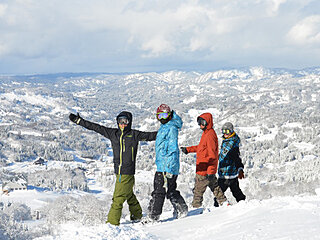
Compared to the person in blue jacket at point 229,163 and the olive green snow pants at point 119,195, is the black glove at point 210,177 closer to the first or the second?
the person in blue jacket at point 229,163

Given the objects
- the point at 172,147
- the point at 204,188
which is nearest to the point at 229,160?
the point at 204,188

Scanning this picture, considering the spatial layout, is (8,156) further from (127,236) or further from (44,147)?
(127,236)

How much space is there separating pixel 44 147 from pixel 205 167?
7668 inches

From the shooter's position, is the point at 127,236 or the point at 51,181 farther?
the point at 51,181

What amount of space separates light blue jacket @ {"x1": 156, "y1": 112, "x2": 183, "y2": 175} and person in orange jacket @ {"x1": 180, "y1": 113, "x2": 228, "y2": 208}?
1199 mm

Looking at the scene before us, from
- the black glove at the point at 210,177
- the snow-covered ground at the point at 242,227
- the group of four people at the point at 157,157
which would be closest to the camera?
the snow-covered ground at the point at 242,227

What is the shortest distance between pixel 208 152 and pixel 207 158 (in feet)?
0.63

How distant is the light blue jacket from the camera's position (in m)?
7.74

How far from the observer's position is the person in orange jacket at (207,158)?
8.77m

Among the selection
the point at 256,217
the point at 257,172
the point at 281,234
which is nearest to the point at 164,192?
the point at 256,217

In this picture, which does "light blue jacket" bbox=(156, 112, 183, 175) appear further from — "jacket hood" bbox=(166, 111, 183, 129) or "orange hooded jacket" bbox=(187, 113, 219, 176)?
"orange hooded jacket" bbox=(187, 113, 219, 176)

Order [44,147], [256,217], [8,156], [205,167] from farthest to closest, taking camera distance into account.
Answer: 1. [44,147]
2. [8,156]
3. [205,167]
4. [256,217]

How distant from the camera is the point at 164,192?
802 centimetres

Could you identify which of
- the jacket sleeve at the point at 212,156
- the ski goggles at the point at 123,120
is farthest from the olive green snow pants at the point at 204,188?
the ski goggles at the point at 123,120
